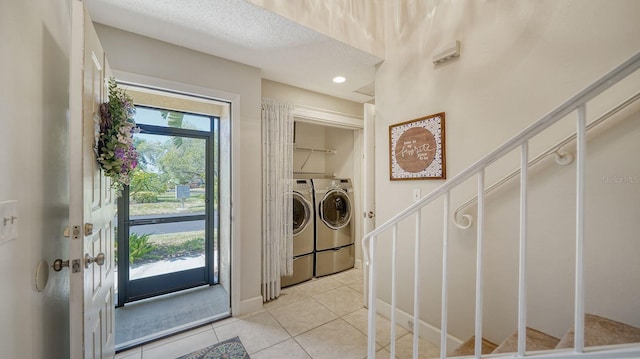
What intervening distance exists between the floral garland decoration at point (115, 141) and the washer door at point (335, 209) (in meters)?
2.22

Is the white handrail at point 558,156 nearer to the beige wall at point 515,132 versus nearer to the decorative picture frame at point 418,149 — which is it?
the beige wall at point 515,132

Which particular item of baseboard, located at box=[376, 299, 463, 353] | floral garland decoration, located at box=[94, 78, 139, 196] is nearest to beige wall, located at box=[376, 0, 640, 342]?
baseboard, located at box=[376, 299, 463, 353]

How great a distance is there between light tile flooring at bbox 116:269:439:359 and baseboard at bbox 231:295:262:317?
0.17ft

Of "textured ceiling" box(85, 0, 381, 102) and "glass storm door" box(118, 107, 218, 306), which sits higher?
"textured ceiling" box(85, 0, 381, 102)

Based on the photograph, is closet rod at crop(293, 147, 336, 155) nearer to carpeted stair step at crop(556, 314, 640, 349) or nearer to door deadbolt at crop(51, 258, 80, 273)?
door deadbolt at crop(51, 258, 80, 273)

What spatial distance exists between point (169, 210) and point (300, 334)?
209cm

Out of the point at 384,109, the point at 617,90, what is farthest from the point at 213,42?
the point at 617,90

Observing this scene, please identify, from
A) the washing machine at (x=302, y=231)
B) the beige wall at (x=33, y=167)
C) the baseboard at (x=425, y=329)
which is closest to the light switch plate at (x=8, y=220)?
the beige wall at (x=33, y=167)

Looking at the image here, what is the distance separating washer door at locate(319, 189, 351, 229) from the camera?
329cm

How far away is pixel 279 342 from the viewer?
6.47 feet

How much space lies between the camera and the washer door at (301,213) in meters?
3.09

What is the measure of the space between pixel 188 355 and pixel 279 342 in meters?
0.67

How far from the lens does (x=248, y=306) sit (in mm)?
2396

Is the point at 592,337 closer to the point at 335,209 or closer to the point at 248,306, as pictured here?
the point at 248,306
